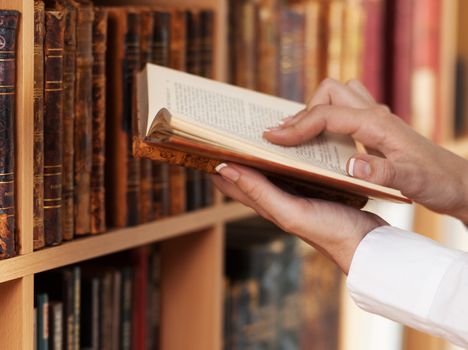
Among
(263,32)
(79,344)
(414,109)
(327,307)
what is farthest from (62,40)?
(414,109)

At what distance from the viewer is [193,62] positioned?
1309 millimetres

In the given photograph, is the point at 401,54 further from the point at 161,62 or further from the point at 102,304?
the point at 102,304

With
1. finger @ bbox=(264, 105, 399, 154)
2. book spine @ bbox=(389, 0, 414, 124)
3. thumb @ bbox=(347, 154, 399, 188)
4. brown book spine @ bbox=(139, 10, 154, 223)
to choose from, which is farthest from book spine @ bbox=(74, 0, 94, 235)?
book spine @ bbox=(389, 0, 414, 124)

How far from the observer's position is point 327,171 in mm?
948

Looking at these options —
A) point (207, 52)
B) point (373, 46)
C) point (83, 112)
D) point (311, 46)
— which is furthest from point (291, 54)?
point (83, 112)

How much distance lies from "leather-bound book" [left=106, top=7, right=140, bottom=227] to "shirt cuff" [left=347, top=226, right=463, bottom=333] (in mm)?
336

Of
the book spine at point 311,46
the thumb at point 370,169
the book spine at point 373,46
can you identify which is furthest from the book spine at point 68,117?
the book spine at point 373,46

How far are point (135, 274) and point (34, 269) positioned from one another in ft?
1.18

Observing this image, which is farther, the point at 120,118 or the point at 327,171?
the point at 120,118

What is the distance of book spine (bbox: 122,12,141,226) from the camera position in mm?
1158

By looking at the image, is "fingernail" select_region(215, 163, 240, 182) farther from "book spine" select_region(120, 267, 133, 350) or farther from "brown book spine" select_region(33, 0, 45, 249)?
"book spine" select_region(120, 267, 133, 350)

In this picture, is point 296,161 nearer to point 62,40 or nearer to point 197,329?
point 62,40

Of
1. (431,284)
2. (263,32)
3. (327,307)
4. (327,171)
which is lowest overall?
(327,307)

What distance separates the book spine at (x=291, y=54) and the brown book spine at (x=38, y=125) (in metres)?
0.66
